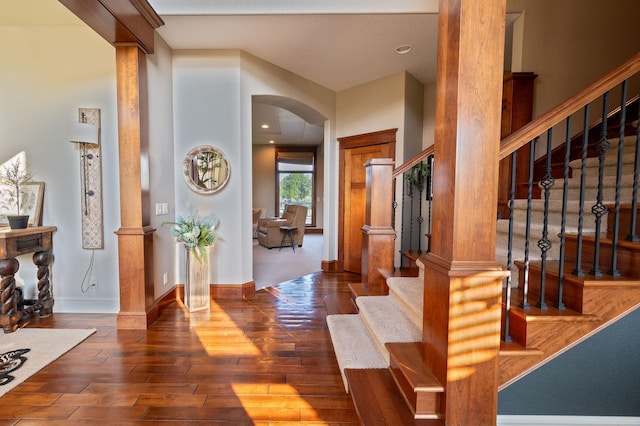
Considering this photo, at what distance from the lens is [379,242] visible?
8.44ft

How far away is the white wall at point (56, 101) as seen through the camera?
9.32ft

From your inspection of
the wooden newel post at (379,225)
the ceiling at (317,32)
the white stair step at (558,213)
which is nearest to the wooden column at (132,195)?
the ceiling at (317,32)

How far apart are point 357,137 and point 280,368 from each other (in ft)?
11.2

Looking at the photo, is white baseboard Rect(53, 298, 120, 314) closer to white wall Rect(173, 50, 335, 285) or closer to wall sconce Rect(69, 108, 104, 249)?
wall sconce Rect(69, 108, 104, 249)

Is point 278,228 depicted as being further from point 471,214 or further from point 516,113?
point 471,214

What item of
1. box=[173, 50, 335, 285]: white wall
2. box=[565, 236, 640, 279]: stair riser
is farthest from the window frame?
box=[565, 236, 640, 279]: stair riser

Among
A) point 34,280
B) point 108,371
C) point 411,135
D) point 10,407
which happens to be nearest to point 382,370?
point 108,371

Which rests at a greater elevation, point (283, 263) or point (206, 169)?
point (206, 169)

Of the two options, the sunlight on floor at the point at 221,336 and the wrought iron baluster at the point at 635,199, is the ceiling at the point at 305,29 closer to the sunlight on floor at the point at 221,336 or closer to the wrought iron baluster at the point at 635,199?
the wrought iron baluster at the point at 635,199

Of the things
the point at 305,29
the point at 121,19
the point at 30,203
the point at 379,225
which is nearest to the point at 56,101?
the point at 30,203

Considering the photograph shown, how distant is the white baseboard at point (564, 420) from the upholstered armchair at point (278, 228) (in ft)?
19.1

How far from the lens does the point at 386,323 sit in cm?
193

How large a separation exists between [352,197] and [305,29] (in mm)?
2378

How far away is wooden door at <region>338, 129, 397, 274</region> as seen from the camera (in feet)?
14.4
